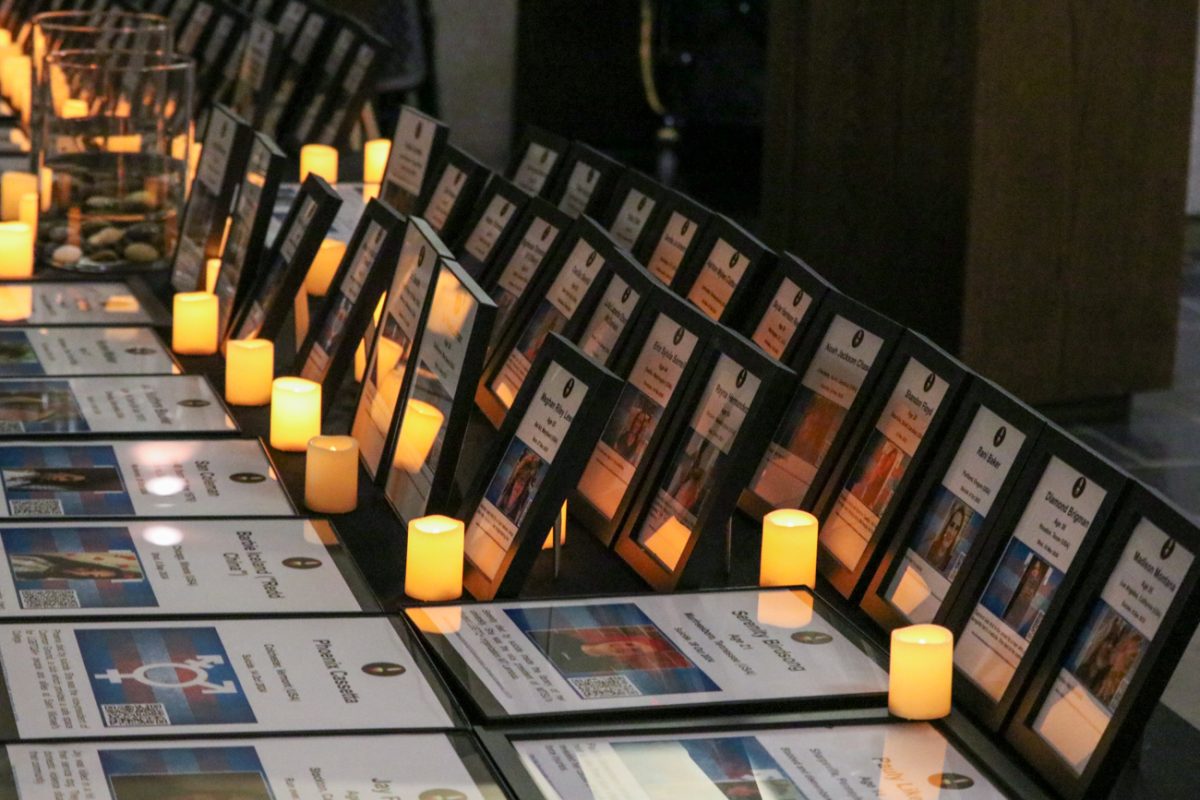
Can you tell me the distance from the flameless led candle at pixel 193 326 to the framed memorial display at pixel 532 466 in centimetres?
90

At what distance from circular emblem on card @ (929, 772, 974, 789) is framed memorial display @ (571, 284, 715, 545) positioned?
0.54m

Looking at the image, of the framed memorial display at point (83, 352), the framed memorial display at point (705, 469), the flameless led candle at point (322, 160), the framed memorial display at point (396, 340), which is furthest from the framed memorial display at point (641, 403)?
the flameless led candle at point (322, 160)

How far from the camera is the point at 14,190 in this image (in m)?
3.56

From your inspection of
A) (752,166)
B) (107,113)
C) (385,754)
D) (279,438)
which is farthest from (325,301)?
(752,166)

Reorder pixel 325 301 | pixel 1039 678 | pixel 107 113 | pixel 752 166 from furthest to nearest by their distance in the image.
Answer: pixel 752 166, pixel 107 113, pixel 325 301, pixel 1039 678

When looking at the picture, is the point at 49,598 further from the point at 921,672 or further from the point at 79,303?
the point at 79,303

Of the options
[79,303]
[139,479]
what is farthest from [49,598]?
[79,303]

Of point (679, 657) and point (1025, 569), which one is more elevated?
point (1025, 569)

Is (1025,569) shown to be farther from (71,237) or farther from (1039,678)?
(71,237)

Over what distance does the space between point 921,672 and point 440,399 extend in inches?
25.7

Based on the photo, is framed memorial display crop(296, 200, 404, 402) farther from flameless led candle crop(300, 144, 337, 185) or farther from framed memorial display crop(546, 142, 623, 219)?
flameless led candle crop(300, 144, 337, 185)

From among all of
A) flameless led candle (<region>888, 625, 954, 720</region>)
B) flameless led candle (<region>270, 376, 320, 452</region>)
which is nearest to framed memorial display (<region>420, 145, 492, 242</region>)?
flameless led candle (<region>270, 376, 320, 452</region>)

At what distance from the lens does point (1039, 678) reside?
61.0 inches

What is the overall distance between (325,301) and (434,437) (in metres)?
0.56
